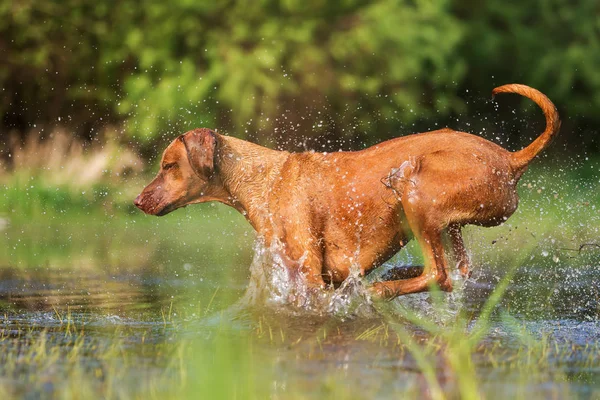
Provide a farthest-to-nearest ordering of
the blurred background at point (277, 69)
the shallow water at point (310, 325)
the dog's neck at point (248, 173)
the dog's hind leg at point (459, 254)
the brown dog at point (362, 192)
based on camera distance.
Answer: the blurred background at point (277, 69)
the dog's hind leg at point (459, 254)
the dog's neck at point (248, 173)
the brown dog at point (362, 192)
the shallow water at point (310, 325)

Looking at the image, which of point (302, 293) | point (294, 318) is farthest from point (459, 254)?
point (294, 318)

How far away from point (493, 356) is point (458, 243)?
5.85 feet

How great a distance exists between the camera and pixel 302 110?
21203 mm

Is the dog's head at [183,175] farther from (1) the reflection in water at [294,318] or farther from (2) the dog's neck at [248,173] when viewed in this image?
(1) the reflection in water at [294,318]

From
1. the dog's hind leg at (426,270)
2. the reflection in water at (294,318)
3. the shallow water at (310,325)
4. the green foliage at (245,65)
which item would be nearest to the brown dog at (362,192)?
the dog's hind leg at (426,270)

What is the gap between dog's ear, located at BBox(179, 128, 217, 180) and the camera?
275 inches

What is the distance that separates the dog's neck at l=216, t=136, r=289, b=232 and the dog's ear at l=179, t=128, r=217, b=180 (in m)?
0.12

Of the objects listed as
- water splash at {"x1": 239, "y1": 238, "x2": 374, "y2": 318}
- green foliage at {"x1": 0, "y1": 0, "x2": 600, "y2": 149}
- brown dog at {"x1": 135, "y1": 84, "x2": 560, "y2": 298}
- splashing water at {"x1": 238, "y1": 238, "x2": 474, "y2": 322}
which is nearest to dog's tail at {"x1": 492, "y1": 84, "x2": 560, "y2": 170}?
brown dog at {"x1": 135, "y1": 84, "x2": 560, "y2": 298}

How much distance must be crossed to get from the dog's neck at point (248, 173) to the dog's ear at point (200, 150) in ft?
0.41

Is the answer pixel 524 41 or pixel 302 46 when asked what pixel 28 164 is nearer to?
pixel 302 46

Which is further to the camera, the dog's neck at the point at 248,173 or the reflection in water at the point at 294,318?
the dog's neck at the point at 248,173

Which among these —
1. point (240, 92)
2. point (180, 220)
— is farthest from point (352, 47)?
point (180, 220)

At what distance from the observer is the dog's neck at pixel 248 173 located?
22.9 ft

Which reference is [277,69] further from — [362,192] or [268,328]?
[268,328]
